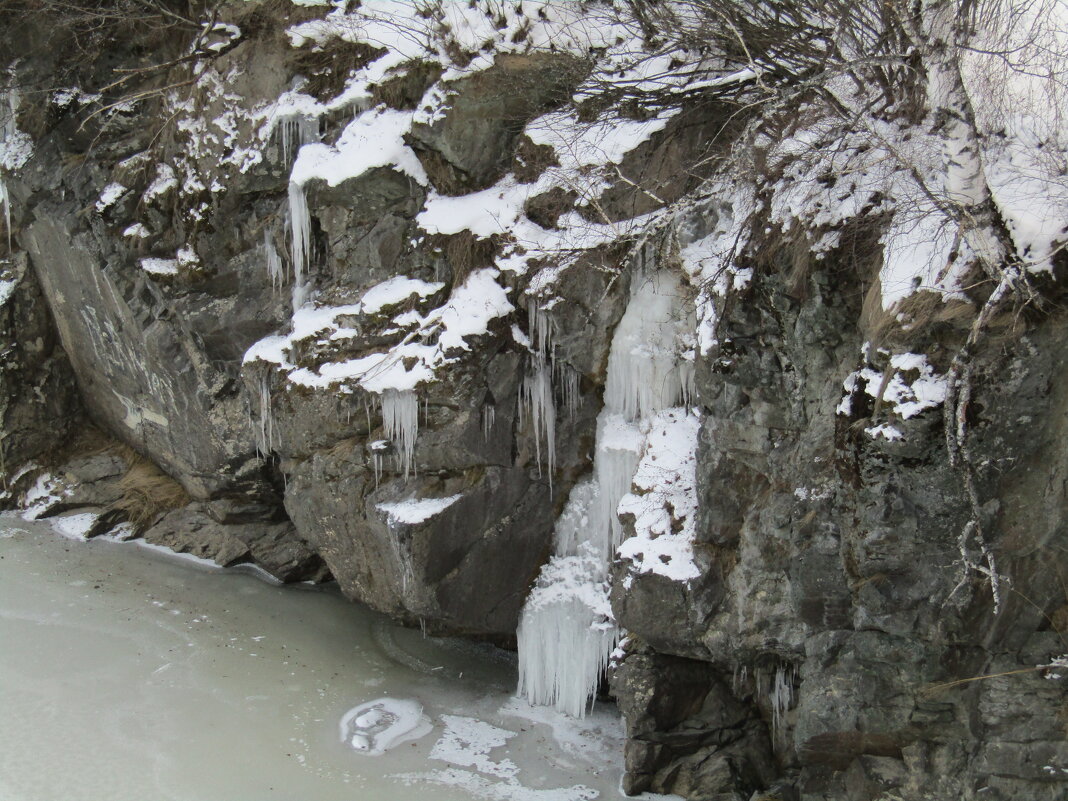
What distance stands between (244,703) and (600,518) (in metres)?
2.58

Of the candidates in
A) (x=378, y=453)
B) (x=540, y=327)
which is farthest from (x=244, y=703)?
(x=540, y=327)

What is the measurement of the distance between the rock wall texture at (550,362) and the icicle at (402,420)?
0.07 ft

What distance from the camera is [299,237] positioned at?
7562mm

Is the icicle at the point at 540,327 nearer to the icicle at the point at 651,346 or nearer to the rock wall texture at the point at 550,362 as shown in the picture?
the rock wall texture at the point at 550,362

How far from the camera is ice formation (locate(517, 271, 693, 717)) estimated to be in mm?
6578

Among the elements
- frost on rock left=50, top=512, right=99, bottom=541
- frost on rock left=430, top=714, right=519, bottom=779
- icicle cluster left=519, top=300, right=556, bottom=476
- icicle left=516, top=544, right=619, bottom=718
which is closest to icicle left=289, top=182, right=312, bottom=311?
icicle cluster left=519, top=300, right=556, bottom=476

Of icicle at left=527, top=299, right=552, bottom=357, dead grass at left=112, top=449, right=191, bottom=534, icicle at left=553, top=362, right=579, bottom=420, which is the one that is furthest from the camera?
dead grass at left=112, top=449, right=191, bottom=534

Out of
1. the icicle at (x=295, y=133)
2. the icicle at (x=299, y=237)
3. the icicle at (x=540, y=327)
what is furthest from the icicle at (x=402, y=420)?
the icicle at (x=295, y=133)

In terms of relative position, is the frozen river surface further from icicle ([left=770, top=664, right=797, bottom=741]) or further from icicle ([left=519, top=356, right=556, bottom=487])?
icicle ([left=519, top=356, right=556, bottom=487])

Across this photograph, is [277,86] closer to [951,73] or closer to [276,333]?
[276,333]

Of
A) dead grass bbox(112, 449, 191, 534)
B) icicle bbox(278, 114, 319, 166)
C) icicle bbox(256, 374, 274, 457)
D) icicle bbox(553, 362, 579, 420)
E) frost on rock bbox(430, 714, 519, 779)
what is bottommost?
frost on rock bbox(430, 714, 519, 779)

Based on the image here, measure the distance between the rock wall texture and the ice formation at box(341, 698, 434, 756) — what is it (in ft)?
2.10

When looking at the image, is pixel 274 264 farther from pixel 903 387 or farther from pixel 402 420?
pixel 903 387

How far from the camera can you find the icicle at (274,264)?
785 centimetres
